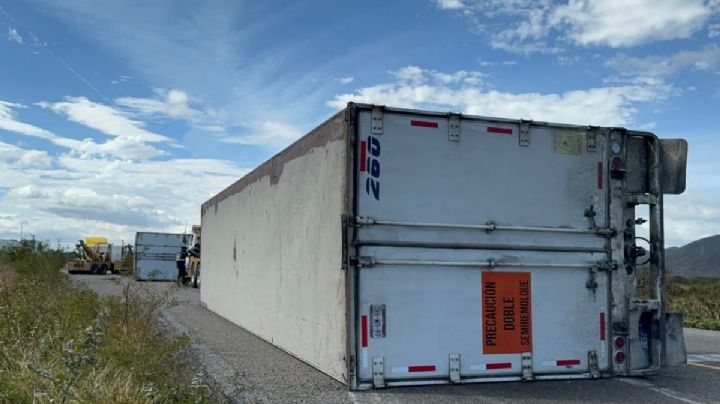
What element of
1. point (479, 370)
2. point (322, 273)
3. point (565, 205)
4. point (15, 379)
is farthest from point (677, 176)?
point (15, 379)

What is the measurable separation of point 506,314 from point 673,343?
208 cm

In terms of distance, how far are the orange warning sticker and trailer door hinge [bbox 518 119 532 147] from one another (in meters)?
1.49

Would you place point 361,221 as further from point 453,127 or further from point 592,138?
point 592,138

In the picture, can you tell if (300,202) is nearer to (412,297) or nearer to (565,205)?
(412,297)

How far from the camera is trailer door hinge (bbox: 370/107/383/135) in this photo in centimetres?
694

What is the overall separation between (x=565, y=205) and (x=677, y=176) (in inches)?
57.8

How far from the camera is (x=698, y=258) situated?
104m

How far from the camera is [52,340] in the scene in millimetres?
6973

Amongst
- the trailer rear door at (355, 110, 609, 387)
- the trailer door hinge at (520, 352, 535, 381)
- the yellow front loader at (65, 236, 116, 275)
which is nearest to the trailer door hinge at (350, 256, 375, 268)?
the trailer rear door at (355, 110, 609, 387)

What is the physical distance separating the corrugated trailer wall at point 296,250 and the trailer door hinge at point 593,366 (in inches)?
112

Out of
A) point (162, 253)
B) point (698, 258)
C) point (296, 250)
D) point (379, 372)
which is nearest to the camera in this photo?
point (379, 372)

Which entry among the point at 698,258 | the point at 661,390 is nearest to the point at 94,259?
the point at 661,390

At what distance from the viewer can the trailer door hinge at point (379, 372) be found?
6680mm

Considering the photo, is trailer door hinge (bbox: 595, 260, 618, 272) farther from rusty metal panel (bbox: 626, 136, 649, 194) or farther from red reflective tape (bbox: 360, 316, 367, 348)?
red reflective tape (bbox: 360, 316, 367, 348)
